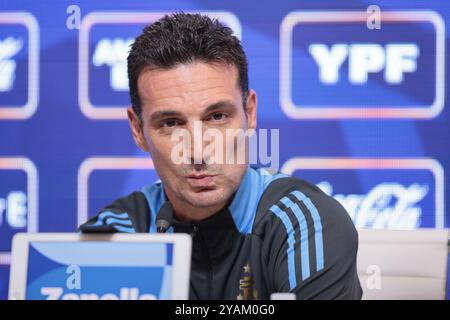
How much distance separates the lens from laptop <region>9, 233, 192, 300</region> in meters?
0.95

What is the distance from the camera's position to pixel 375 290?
1915mm

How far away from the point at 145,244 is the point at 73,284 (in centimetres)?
12

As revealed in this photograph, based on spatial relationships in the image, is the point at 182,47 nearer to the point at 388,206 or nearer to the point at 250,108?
the point at 250,108

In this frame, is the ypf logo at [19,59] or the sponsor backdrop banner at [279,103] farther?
the ypf logo at [19,59]

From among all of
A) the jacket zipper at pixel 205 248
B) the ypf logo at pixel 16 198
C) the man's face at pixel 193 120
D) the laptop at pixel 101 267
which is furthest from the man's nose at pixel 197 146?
the ypf logo at pixel 16 198

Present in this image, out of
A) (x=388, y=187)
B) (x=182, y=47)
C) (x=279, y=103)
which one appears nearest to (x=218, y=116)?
(x=182, y=47)

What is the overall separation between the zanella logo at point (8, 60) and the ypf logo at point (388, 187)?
1.20 metres

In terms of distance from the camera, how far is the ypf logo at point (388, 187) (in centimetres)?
269

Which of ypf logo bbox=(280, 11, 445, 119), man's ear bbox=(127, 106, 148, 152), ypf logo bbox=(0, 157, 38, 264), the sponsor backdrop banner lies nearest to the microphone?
man's ear bbox=(127, 106, 148, 152)

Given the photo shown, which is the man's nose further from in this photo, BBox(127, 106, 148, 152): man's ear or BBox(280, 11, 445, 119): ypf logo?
BBox(280, 11, 445, 119): ypf logo

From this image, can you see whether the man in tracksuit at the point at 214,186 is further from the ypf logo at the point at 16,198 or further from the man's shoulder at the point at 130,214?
the ypf logo at the point at 16,198

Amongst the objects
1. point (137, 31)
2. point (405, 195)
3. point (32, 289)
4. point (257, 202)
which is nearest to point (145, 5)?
point (137, 31)

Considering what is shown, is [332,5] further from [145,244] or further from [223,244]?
[145,244]
